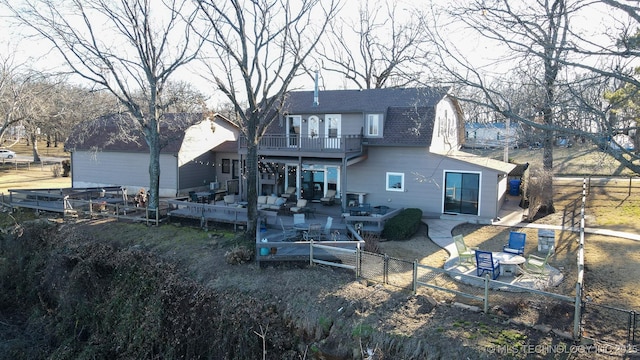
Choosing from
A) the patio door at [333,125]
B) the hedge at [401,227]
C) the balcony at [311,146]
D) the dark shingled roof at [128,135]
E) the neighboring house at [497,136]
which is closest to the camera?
the neighboring house at [497,136]

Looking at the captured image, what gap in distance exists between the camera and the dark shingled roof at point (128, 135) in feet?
84.2

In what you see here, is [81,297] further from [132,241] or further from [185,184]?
[185,184]

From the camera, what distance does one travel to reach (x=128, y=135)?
25188mm

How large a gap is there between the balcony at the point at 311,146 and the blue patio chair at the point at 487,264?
9382mm

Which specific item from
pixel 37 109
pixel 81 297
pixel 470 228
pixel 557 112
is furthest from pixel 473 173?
pixel 37 109

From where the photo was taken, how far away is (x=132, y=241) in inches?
648

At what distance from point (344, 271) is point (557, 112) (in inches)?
282

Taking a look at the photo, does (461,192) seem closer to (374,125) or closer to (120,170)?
(374,125)

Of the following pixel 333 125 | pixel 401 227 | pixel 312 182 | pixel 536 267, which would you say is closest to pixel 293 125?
pixel 333 125

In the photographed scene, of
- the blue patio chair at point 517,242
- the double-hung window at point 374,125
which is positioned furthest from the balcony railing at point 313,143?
the blue patio chair at point 517,242

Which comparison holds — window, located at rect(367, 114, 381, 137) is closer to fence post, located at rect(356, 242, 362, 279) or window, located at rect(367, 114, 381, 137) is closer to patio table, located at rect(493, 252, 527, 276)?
fence post, located at rect(356, 242, 362, 279)

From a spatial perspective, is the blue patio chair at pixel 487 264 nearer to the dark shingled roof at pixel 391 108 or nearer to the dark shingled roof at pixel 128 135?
the dark shingled roof at pixel 391 108

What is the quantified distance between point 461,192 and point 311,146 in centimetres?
769

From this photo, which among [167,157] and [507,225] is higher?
[167,157]
